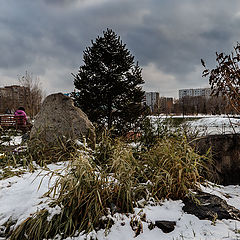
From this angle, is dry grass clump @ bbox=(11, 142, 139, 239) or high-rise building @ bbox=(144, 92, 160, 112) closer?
dry grass clump @ bbox=(11, 142, 139, 239)

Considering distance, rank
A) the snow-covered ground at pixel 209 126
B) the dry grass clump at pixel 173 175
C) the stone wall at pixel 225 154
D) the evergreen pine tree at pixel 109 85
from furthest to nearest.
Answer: the evergreen pine tree at pixel 109 85 < the snow-covered ground at pixel 209 126 < the stone wall at pixel 225 154 < the dry grass clump at pixel 173 175

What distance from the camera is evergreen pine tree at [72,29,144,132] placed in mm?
6883

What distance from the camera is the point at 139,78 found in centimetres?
708

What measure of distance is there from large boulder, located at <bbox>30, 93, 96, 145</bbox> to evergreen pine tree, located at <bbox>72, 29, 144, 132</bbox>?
2.25m

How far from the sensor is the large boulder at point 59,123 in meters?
4.23

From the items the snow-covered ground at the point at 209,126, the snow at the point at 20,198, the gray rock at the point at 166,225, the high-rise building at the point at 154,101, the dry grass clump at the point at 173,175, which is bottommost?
the gray rock at the point at 166,225

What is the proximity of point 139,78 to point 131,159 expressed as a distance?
488 cm

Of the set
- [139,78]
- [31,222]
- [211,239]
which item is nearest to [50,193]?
[31,222]

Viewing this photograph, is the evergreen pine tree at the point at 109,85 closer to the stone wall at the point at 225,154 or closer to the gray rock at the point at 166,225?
the stone wall at the point at 225,154

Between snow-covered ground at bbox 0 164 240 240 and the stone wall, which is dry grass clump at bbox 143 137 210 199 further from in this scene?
the stone wall

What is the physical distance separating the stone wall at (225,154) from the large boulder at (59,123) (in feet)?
8.09

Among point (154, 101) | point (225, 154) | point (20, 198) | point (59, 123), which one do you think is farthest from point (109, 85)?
point (20, 198)

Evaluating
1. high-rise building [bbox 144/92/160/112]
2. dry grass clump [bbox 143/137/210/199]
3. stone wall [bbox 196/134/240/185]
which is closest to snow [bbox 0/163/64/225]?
dry grass clump [bbox 143/137/210/199]

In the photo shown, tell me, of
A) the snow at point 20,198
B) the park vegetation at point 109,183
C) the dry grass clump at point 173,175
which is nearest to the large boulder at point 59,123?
the park vegetation at point 109,183
